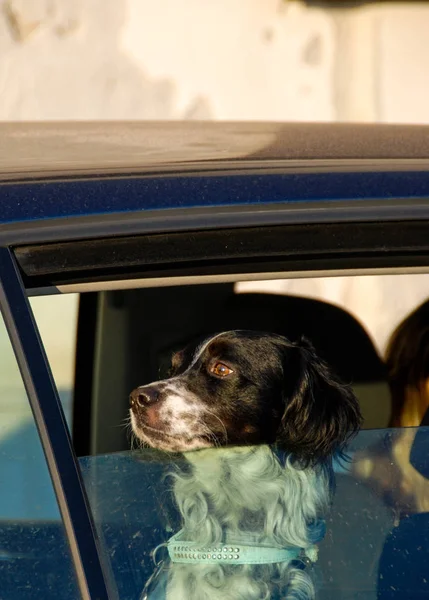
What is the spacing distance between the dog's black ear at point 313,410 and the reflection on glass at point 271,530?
12 centimetres

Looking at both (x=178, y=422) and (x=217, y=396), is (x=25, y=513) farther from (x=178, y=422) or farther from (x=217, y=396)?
(x=217, y=396)

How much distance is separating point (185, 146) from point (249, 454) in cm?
58

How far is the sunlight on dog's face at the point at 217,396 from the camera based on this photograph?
89.0 inches

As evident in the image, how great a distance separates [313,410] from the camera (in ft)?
7.45

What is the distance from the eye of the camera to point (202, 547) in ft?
5.25

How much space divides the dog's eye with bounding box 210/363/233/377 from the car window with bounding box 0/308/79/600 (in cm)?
114

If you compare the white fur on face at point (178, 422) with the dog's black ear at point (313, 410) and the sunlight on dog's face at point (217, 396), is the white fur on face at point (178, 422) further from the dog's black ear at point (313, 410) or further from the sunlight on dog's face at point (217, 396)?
the dog's black ear at point (313, 410)

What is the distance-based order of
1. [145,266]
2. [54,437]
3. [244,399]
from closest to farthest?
[54,437] < [145,266] < [244,399]

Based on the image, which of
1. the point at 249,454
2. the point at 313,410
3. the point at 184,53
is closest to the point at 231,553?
the point at 249,454

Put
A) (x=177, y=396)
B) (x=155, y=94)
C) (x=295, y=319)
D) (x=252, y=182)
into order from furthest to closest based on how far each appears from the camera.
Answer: (x=155, y=94), (x=295, y=319), (x=177, y=396), (x=252, y=182)

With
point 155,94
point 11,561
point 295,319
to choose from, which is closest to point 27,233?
point 11,561

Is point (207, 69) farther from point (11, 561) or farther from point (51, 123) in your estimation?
point (11, 561)

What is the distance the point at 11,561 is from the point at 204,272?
1.71 feet

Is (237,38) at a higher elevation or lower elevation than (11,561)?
higher
